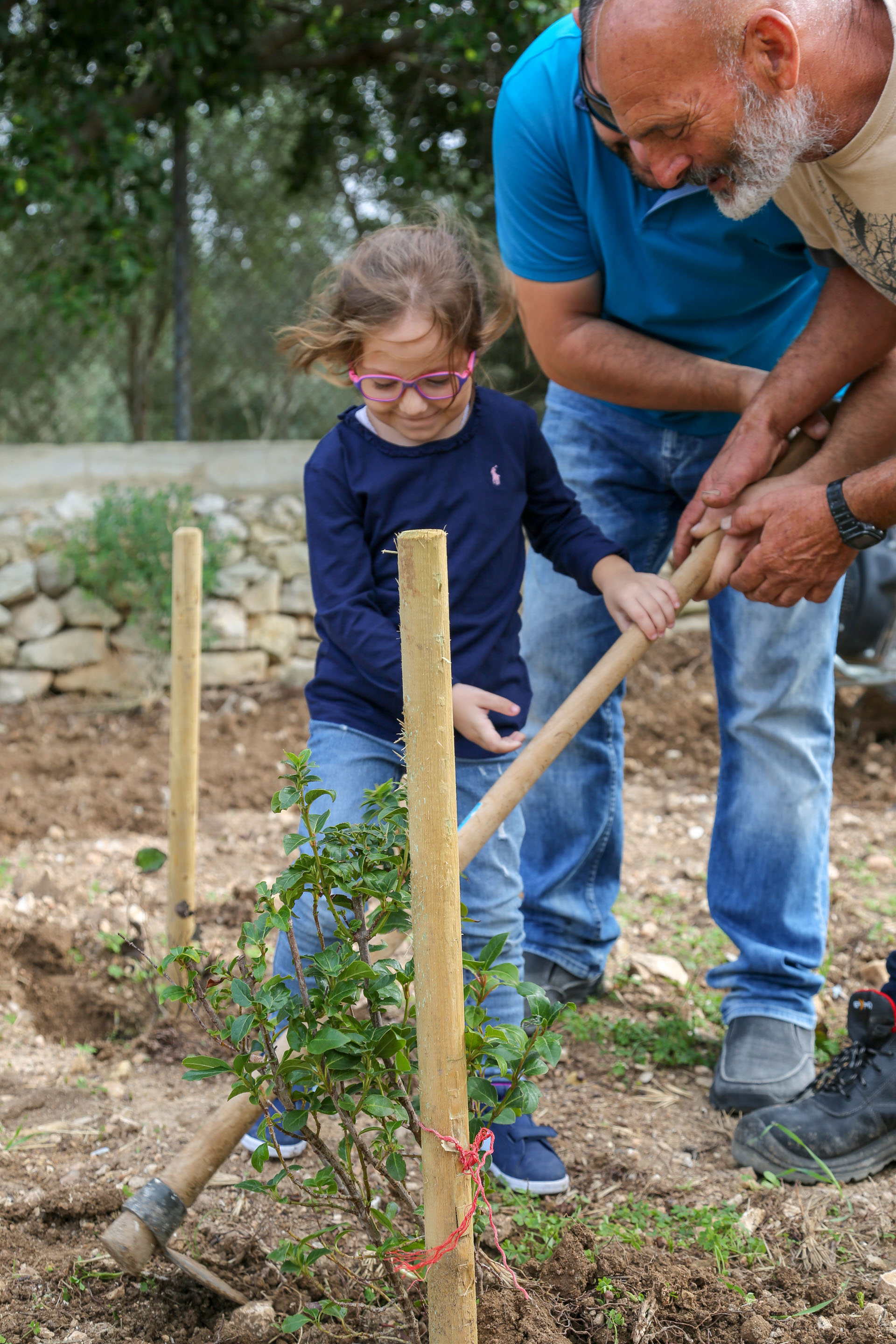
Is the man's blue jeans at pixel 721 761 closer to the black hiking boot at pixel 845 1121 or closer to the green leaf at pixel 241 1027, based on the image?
the black hiking boot at pixel 845 1121

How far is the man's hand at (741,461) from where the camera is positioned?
2156 millimetres

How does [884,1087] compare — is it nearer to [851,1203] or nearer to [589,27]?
[851,1203]

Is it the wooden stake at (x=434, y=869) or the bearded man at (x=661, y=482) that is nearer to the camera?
the wooden stake at (x=434, y=869)

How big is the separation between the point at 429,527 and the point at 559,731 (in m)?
0.57

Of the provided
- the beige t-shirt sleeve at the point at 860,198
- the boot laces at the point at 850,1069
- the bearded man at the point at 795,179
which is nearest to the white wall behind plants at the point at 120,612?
the bearded man at the point at 795,179

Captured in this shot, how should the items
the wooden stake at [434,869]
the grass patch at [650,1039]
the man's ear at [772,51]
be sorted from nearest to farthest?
the wooden stake at [434,869], the man's ear at [772,51], the grass patch at [650,1039]

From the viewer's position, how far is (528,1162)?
199cm

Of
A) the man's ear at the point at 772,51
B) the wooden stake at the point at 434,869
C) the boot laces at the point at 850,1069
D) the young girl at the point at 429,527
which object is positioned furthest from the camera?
the boot laces at the point at 850,1069

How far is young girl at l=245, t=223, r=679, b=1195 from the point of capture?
1996mm

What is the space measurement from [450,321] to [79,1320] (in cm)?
172

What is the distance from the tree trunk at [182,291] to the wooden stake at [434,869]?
4.78 meters

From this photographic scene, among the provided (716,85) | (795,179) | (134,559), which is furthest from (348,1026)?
(134,559)

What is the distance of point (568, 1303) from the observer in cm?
160

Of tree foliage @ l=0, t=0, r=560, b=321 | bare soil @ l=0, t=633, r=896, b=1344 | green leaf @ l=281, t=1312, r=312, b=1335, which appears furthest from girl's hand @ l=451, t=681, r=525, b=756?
tree foliage @ l=0, t=0, r=560, b=321
